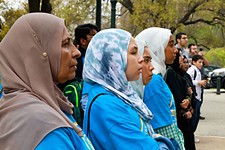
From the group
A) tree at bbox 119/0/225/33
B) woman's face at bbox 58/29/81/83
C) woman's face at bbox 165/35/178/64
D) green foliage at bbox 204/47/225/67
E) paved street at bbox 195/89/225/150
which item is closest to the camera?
woman's face at bbox 58/29/81/83

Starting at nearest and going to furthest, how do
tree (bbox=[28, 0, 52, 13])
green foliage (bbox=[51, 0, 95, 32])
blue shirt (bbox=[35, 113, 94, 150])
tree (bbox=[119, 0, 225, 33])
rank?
blue shirt (bbox=[35, 113, 94, 150]) → tree (bbox=[28, 0, 52, 13]) → tree (bbox=[119, 0, 225, 33]) → green foliage (bbox=[51, 0, 95, 32])

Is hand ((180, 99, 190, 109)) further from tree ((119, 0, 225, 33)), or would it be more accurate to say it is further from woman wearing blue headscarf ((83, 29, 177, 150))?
tree ((119, 0, 225, 33))

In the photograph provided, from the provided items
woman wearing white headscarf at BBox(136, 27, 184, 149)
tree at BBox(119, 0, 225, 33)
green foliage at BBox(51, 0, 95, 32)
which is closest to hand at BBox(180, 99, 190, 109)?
woman wearing white headscarf at BBox(136, 27, 184, 149)

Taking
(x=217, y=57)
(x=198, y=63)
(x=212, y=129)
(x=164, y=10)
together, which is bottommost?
(x=217, y=57)

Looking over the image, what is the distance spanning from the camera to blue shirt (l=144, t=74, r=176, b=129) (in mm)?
3348

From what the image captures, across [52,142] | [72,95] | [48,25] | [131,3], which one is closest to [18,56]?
[48,25]

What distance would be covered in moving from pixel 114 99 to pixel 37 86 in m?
0.67

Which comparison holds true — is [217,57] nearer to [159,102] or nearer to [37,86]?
[159,102]

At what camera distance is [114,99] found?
2.47 m

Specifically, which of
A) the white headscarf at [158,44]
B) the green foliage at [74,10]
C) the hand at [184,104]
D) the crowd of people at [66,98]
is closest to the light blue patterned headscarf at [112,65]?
the crowd of people at [66,98]

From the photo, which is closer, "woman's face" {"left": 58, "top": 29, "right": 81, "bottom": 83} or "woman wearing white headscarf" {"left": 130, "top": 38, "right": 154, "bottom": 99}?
"woman's face" {"left": 58, "top": 29, "right": 81, "bottom": 83}

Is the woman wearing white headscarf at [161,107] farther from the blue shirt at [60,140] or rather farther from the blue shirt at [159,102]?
the blue shirt at [60,140]

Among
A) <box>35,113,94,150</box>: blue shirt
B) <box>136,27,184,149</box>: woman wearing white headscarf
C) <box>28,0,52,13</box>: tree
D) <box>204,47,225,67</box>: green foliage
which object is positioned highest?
<box>35,113,94,150</box>: blue shirt

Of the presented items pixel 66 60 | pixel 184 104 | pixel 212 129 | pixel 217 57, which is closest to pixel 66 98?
pixel 66 60
